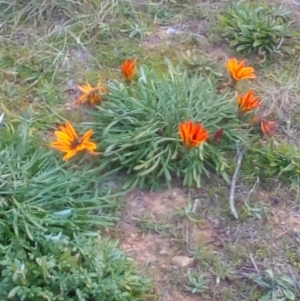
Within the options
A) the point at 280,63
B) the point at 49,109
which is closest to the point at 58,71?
the point at 49,109

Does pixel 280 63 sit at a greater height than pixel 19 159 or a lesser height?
lesser

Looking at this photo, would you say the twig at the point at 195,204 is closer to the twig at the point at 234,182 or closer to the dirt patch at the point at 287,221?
the twig at the point at 234,182

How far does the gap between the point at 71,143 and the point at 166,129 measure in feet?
1.14

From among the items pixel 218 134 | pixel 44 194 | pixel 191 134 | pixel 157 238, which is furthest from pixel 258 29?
pixel 44 194

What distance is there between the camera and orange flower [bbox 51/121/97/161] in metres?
2.72

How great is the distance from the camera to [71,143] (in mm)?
2746

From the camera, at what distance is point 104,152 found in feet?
9.16

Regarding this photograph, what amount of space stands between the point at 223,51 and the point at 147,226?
1096 millimetres

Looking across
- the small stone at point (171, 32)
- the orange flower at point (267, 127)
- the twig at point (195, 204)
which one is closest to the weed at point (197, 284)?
the twig at point (195, 204)

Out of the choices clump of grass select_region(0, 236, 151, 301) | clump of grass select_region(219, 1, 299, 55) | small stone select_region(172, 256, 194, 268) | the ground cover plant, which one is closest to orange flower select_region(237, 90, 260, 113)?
the ground cover plant

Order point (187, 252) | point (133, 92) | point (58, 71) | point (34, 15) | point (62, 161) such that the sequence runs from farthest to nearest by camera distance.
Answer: point (34, 15)
point (58, 71)
point (133, 92)
point (62, 161)
point (187, 252)

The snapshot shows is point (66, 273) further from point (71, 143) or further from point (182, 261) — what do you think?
point (71, 143)

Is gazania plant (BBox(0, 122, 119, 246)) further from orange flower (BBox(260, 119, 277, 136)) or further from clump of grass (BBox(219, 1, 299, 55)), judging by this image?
clump of grass (BBox(219, 1, 299, 55))

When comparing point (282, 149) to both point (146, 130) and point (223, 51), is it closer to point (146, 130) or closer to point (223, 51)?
point (146, 130)
